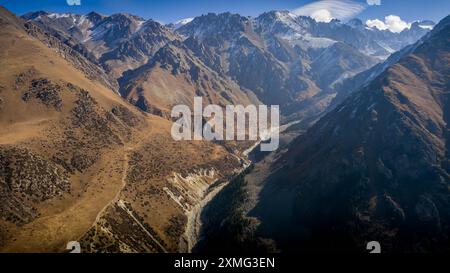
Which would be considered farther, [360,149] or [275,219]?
[360,149]

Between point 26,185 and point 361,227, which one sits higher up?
point 26,185

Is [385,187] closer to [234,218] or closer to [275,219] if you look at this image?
[275,219]

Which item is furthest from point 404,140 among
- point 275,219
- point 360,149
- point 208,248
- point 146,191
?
point 146,191

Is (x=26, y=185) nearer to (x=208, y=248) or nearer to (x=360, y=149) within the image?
(x=208, y=248)

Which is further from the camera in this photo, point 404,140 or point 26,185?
point 404,140

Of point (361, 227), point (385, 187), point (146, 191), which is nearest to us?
point (361, 227)

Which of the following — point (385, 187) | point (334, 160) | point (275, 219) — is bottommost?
point (275, 219)
